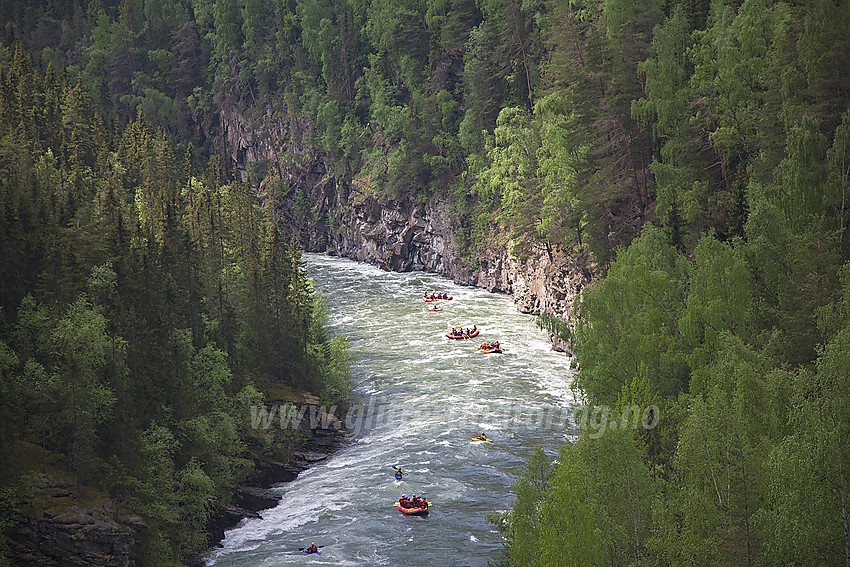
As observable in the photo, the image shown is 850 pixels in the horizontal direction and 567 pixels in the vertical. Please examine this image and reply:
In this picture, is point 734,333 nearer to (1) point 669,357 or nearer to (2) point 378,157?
(1) point 669,357

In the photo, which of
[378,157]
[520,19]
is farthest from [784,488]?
[378,157]

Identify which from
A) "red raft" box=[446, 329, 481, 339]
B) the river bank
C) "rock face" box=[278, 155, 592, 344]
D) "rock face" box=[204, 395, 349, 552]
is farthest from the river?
the river bank

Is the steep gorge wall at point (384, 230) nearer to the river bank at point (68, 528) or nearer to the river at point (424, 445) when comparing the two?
the river at point (424, 445)

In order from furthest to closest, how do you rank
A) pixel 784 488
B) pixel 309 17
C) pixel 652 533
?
1. pixel 309 17
2. pixel 652 533
3. pixel 784 488

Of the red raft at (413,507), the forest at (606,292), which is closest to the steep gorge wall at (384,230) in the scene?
the forest at (606,292)

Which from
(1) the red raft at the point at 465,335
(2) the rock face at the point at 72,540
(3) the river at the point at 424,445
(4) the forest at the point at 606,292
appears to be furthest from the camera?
(1) the red raft at the point at 465,335
